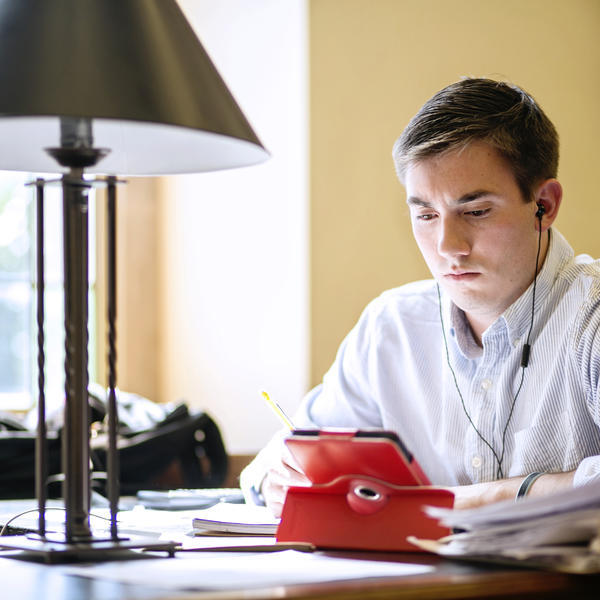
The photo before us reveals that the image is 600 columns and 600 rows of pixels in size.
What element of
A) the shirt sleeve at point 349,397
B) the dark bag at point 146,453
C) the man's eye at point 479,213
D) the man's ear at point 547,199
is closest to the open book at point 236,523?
the shirt sleeve at point 349,397

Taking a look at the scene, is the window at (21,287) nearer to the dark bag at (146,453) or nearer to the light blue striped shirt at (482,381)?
the dark bag at (146,453)

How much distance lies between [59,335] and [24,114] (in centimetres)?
307

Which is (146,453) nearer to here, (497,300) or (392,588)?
(497,300)

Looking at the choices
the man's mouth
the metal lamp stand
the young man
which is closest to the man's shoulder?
the young man

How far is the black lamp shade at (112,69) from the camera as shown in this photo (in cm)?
86

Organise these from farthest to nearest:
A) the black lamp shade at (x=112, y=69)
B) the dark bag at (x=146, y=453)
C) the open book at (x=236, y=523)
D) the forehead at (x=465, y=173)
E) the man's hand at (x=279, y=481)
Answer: the dark bag at (x=146, y=453)
the forehead at (x=465, y=173)
the man's hand at (x=279, y=481)
the open book at (x=236, y=523)
the black lamp shade at (x=112, y=69)

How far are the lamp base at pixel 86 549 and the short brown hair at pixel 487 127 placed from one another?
82 centimetres

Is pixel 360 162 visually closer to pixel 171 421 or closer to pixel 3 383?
pixel 171 421

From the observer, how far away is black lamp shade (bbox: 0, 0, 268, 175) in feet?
2.82

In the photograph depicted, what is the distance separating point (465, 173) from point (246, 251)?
199cm

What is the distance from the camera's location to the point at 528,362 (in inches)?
59.3

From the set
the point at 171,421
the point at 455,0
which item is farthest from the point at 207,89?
the point at 455,0

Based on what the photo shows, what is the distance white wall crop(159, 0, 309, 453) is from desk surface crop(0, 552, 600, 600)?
7.53 feet

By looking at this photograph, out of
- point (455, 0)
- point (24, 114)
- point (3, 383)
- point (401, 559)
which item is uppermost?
point (455, 0)
